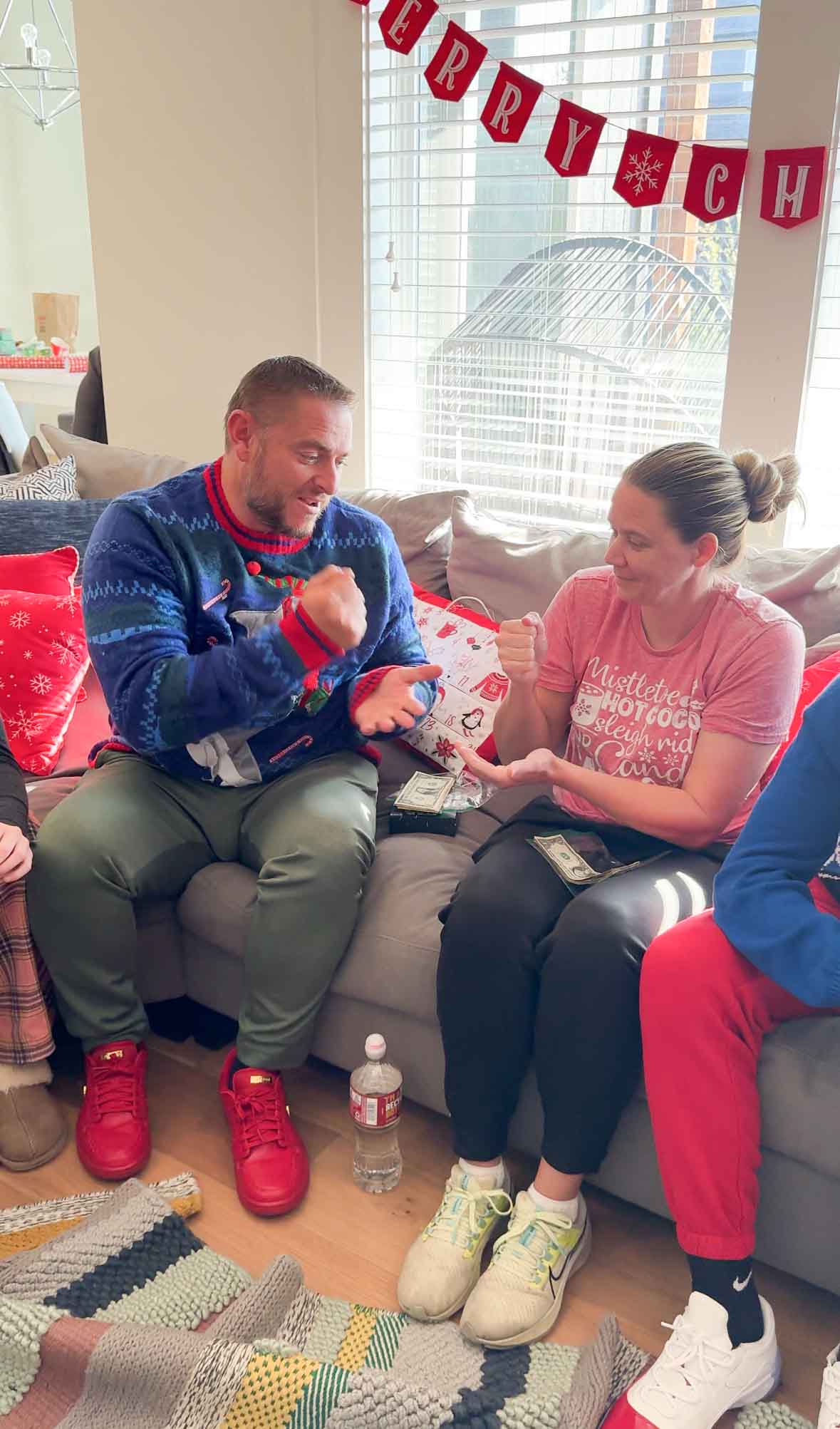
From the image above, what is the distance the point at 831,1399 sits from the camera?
1.18m

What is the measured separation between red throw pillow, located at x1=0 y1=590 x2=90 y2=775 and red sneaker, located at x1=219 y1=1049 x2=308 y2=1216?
736mm

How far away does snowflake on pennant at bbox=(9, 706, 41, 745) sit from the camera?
2094 mm

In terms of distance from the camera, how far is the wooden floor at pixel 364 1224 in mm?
1424

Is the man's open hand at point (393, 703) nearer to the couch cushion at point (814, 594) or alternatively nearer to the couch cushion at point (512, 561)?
the couch cushion at point (512, 561)

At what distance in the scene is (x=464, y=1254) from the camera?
1437 mm

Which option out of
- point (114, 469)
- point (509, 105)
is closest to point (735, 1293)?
point (114, 469)

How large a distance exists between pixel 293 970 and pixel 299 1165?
27 cm

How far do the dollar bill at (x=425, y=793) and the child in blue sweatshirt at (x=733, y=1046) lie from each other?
63 cm

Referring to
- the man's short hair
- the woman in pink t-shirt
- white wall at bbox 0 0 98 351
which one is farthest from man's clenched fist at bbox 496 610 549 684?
white wall at bbox 0 0 98 351

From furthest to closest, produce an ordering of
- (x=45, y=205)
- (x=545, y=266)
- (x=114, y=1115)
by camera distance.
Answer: (x=45, y=205) < (x=545, y=266) < (x=114, y=1115)

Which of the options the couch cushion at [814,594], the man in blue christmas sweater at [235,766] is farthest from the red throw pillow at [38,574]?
the couch cushion at [814,594]

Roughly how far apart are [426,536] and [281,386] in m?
0.64

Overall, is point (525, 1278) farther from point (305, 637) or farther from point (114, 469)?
point (114, 469)

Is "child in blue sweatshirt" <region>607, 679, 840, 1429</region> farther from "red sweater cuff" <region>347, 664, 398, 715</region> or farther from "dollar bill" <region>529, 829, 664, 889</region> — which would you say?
"red sweater cuff" <region>347, 664, 398, 715</region>
